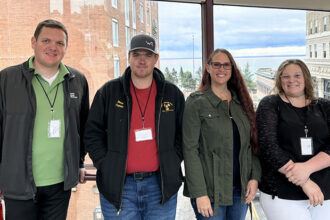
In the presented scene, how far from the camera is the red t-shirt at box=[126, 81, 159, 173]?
1.71m

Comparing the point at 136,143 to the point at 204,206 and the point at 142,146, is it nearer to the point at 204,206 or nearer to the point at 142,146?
the point at 142,146

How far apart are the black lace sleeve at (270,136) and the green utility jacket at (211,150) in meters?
0.10

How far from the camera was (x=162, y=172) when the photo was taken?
1.73m

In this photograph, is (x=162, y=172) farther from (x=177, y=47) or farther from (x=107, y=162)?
(x=177, y=47)

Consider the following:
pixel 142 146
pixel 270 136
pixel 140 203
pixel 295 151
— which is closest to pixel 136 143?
pixel 142 146

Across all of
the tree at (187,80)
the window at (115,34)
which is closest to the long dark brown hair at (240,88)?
the tree at (187,80)

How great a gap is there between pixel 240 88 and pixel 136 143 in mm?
807

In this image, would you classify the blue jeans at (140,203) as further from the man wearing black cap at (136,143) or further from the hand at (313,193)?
the hand at (313,193)

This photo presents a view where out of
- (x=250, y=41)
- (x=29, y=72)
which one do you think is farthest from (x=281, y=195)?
(x=250, y=41)

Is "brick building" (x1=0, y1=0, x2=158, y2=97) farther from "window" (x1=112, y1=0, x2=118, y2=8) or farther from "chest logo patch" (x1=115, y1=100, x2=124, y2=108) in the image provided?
"chest logo patch" (x1=115, y1=100, x2=124, y2=108)

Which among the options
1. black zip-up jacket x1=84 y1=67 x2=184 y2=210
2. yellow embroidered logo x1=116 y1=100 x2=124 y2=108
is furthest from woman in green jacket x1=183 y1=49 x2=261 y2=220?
yellow embroidered logo x1=116 y1=100 x2=124 y2=108

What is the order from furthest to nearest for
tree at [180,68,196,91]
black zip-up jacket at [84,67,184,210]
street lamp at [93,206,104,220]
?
tree at [180,68,196,91], street lamp at [93,206,104,220], black zip-up jacket at [84,67,184,210]

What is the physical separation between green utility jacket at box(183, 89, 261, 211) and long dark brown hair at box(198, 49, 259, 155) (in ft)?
0.18

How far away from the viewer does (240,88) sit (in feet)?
6.29
